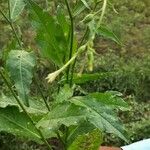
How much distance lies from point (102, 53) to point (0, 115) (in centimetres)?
277

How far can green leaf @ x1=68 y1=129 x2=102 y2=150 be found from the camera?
3.86 feet

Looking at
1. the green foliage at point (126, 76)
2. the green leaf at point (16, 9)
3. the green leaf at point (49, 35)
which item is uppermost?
the green leaf at point (16, 9)

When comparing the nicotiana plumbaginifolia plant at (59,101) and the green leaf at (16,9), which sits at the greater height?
the green leaf at (16,9)

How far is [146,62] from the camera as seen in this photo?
378 cm

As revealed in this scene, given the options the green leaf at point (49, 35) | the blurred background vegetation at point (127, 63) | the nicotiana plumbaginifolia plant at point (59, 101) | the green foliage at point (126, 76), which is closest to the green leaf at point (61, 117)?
the nicotiana plumbaginifolia plant at point (59, 101)

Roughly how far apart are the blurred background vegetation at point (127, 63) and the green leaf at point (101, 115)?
189 cm

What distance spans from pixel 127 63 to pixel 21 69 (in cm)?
281

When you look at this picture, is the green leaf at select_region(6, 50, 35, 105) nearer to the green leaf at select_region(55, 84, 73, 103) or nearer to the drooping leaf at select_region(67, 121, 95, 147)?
the green leaf at select_region(55, 84, 73, 103)

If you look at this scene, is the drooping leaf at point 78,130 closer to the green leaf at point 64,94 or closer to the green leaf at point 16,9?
the green leaf at point 64,94

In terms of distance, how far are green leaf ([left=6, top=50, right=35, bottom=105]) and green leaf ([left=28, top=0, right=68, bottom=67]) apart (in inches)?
4.6

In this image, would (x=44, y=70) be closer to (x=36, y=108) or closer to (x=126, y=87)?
(x=126, y=87)

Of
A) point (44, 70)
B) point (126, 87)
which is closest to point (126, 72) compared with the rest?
point (126, 87)

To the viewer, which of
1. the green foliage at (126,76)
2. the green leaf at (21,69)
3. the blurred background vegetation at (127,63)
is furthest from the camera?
the green foliage at (126,76)

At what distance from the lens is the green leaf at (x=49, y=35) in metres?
1.22
